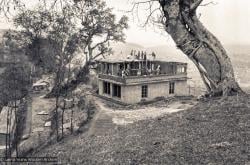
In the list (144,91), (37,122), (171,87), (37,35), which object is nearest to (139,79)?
(144,91)

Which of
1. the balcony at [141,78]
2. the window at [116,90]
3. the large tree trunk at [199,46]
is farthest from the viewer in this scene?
the window at [116,90]

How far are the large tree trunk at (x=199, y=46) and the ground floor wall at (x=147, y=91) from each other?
2571 cm

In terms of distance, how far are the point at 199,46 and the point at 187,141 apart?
4288 mm

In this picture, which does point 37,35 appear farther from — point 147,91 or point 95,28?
point 147,91

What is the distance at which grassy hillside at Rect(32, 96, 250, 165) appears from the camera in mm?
9750

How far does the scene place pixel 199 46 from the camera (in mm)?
13680

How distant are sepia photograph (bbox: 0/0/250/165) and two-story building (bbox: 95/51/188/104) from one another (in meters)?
0.12

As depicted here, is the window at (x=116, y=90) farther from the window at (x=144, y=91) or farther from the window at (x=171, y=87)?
the window at (x=171, y=87)

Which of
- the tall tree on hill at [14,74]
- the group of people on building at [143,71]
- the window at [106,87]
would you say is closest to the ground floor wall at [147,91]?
the window at [106,87]

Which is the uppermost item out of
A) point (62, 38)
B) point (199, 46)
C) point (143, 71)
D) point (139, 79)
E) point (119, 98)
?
point (62, 38)

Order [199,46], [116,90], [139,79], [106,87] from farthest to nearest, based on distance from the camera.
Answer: [106,87], [116,90], [139,79], [199,46]

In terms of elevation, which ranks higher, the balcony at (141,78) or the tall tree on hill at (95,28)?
the tall tree on hill at (95,28)

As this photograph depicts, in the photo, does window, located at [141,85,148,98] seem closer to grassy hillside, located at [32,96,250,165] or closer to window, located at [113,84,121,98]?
window, located at [113,84,121,98]

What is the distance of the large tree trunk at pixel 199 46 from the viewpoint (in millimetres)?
13500
